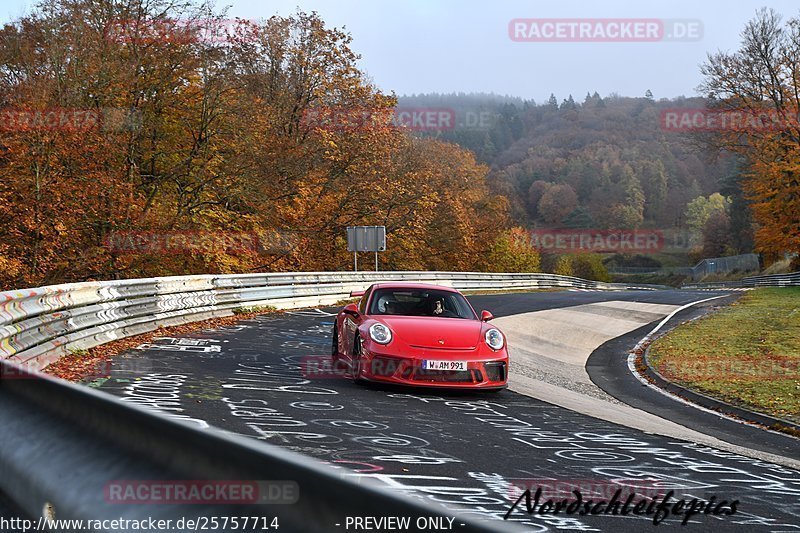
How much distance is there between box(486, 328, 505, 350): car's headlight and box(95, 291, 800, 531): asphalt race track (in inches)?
25.5

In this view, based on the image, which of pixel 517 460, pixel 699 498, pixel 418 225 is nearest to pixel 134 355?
pixel 517 460

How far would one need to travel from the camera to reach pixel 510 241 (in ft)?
268

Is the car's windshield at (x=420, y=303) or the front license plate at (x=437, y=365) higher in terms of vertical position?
the car's windshield at (x=420, y=303)

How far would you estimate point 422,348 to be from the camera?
10.4 m

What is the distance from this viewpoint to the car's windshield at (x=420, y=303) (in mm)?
11922

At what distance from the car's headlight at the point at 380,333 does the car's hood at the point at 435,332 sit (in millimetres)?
A: 87

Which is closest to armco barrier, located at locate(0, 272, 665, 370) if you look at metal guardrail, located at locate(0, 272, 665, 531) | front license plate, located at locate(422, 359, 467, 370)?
front license plate, located at locate(422, 359, 467, 370)

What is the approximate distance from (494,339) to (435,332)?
0.80 meters

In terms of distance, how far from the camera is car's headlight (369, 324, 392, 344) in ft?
34.6
